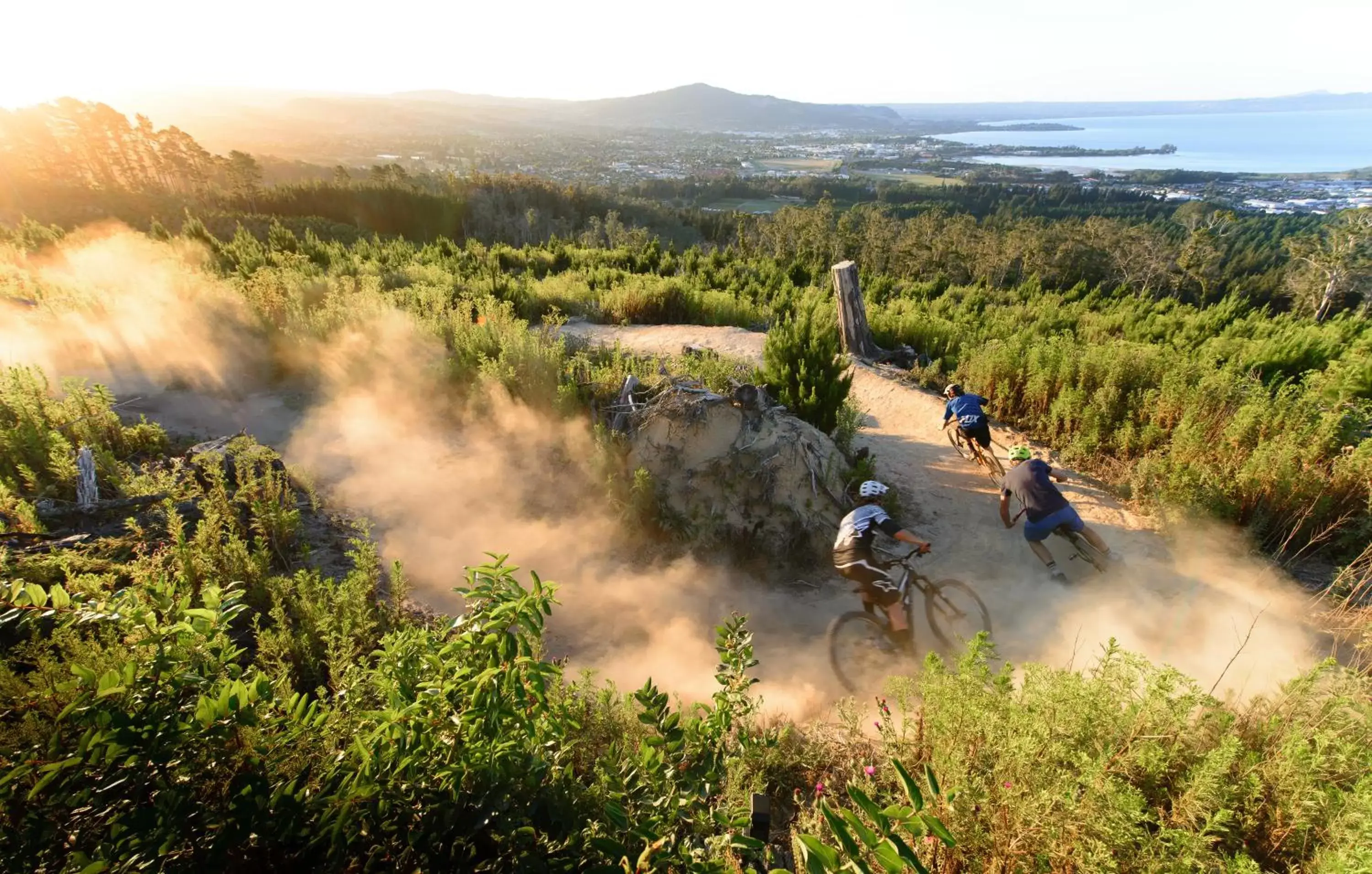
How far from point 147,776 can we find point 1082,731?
368 cm

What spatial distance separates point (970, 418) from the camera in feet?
23.2

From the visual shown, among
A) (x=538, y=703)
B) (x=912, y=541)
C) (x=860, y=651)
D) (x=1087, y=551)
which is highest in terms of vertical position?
(x=538, y=703)

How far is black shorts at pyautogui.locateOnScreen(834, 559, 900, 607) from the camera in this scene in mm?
4707

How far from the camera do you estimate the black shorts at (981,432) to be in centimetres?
703

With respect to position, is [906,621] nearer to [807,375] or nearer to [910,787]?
[807,375]

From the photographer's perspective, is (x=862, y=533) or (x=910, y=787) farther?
(x=862, y=533)

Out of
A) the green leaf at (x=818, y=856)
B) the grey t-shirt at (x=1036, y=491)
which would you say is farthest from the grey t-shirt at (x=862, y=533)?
the green leaf at (x=818, y=856)

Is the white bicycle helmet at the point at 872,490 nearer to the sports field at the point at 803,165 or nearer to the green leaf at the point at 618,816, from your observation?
the green leaf at the point at 618,816

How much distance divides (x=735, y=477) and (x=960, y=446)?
3.82 metres

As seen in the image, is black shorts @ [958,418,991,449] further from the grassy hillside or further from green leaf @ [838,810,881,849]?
green leaf @ [838,810,881,849]

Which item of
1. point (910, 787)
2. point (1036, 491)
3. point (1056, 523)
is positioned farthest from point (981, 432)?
point (910, 787)

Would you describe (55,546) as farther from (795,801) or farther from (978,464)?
(978,464)

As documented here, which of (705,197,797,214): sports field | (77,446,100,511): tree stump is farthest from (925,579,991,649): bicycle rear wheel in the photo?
(705,197,797,214): sports field

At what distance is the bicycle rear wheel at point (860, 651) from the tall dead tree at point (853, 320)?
851 centimetres
